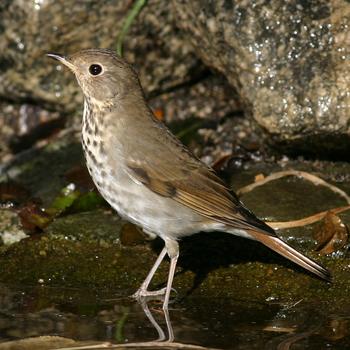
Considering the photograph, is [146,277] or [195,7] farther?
[195,7]

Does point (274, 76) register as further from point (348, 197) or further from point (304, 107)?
point (348, 197)

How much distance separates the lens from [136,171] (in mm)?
6289

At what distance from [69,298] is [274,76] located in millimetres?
2241

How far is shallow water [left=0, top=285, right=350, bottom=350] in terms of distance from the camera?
549 cm

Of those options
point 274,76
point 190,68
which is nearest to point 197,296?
point 274,76

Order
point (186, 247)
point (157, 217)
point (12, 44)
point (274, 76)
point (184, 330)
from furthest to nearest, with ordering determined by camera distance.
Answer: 1. point (12, 44)
2. point (274, 76)
3. point (186, 247)
4. point (157, 217)
5. point (184, 330)

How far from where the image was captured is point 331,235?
6.42 meters

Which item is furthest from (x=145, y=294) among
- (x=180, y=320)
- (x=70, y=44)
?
(x=70, y=44)

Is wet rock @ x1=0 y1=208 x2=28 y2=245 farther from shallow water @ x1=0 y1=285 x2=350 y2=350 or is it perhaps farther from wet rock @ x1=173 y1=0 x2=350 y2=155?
wet rock @ x1=173 y1=0 x2=350 y2=155

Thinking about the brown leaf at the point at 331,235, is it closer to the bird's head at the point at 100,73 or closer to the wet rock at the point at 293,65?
the wet rock at the point at 293,65

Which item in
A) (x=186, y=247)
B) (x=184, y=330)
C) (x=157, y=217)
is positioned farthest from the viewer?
(x=186, y=247)

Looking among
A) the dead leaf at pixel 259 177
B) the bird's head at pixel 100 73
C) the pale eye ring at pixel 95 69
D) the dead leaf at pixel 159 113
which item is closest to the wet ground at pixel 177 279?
the dead leaf at pixel 259 177

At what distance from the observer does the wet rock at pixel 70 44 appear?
8469 millimetres

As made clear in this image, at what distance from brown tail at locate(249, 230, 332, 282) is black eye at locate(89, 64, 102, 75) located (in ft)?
4.62
